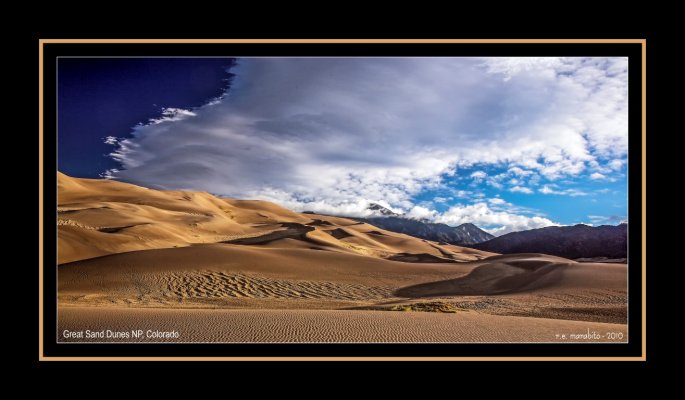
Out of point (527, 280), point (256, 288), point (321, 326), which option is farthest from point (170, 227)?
point (321, 326)

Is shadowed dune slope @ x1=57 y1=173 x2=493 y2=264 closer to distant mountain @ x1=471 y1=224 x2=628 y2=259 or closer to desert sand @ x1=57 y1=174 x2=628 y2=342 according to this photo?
desert sand @ x1=57 y1=174 x2=628 y2=342

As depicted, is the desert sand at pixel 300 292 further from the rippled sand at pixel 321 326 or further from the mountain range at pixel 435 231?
the mountain range at pixel 435 231

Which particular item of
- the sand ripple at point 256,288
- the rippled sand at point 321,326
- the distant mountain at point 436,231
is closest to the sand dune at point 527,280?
the sand ripple at point 256,288

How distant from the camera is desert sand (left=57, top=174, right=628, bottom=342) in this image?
27.7 ft

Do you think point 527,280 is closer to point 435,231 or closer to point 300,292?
point 300,292

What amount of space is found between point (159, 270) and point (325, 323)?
41.0ft

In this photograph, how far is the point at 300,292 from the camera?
55.2ft

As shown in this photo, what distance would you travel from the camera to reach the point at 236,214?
60906 millimetres
